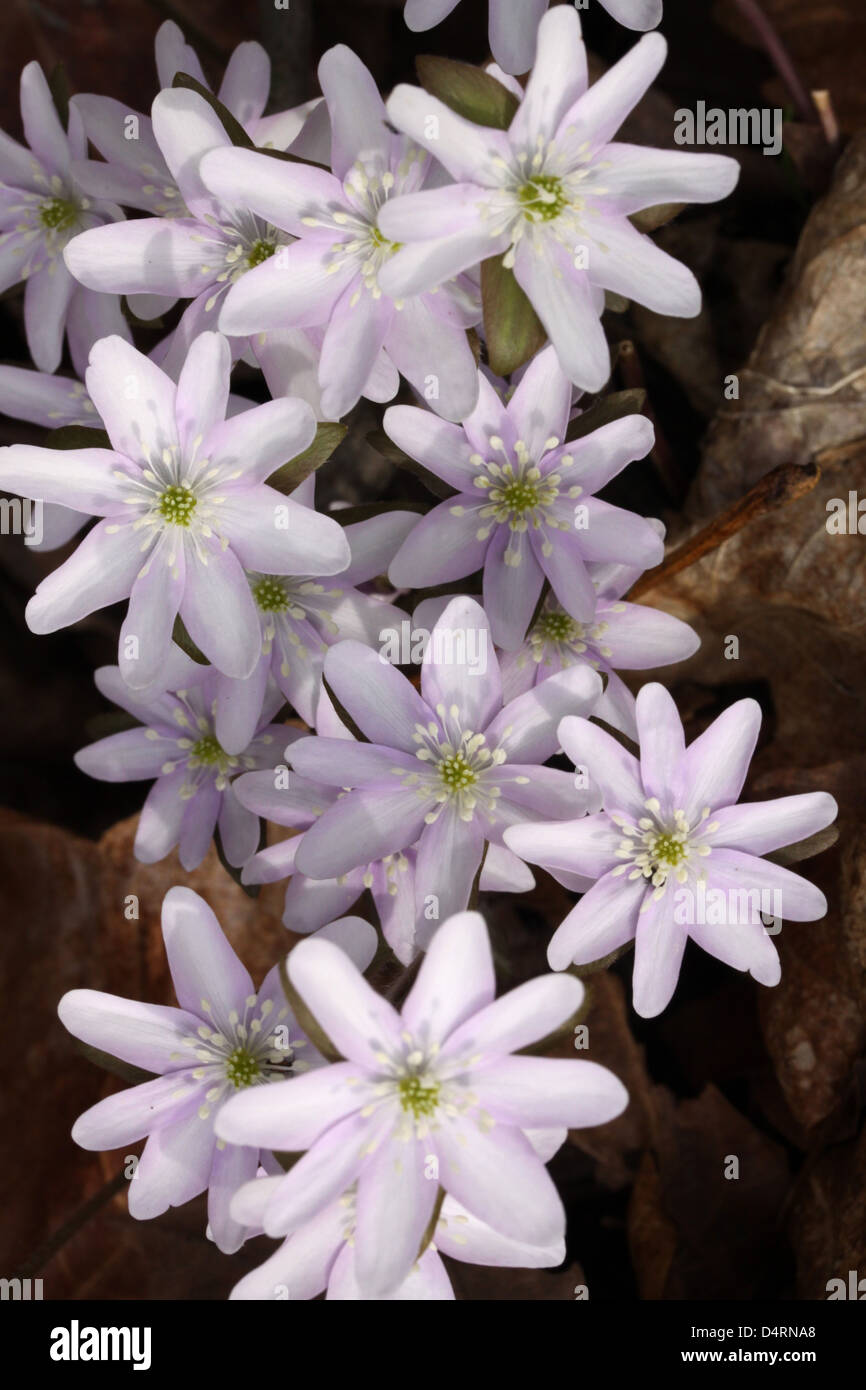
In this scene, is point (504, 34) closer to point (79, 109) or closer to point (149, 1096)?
point (79, 109)

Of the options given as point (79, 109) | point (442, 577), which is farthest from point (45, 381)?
point (442, 577)

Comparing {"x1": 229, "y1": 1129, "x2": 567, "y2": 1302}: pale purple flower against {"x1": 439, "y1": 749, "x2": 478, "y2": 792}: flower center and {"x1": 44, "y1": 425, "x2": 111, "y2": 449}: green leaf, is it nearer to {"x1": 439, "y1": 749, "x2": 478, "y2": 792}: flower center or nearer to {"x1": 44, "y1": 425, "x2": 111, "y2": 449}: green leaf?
{"x1": 439, "y1": 749, "x2": 478, "y2": 792}: flower center

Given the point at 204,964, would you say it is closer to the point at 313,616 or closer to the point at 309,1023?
the point at 309,1023

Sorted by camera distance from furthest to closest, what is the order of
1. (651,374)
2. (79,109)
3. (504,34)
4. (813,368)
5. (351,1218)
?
(651,374) → (813,368) → (79,109) → (504,34) → (351,1218)

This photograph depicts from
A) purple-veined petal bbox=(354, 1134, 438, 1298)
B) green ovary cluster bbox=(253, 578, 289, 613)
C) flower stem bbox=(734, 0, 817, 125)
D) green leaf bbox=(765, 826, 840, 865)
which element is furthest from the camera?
flower stem bbox=(734, 0, 817, 125)

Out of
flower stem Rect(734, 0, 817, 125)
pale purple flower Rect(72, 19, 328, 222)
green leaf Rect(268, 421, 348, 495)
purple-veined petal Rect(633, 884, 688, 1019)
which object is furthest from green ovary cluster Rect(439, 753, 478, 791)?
flower stem Rect(734, 0, 817, 125)

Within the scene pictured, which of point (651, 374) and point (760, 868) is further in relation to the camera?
point (651, 374)

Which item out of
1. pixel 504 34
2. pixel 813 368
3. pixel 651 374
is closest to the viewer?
pixel 504 34
